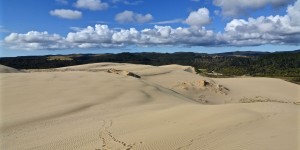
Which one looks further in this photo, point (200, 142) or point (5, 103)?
point (5, 103)

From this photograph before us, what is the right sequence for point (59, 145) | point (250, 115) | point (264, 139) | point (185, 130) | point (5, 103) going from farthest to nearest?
point (5, 103)
point (250, 115)
point (185, 130)
point (59, 145)
point (264, 139)

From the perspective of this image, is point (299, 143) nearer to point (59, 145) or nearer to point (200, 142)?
point (200, 142)

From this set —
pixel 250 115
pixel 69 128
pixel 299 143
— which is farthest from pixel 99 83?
pixel 299 143

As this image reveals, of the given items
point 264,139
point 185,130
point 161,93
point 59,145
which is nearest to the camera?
point 264,139

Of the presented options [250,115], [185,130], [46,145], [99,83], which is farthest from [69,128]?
[99,83]

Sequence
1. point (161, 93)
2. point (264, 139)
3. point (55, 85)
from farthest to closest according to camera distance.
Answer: point (161, 93) → point (55, 85) → point (264, 139)

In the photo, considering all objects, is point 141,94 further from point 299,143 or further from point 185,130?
point 299,143

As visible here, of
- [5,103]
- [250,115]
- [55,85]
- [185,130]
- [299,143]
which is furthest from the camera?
[55,85]

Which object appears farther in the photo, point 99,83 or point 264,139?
point 99,83
